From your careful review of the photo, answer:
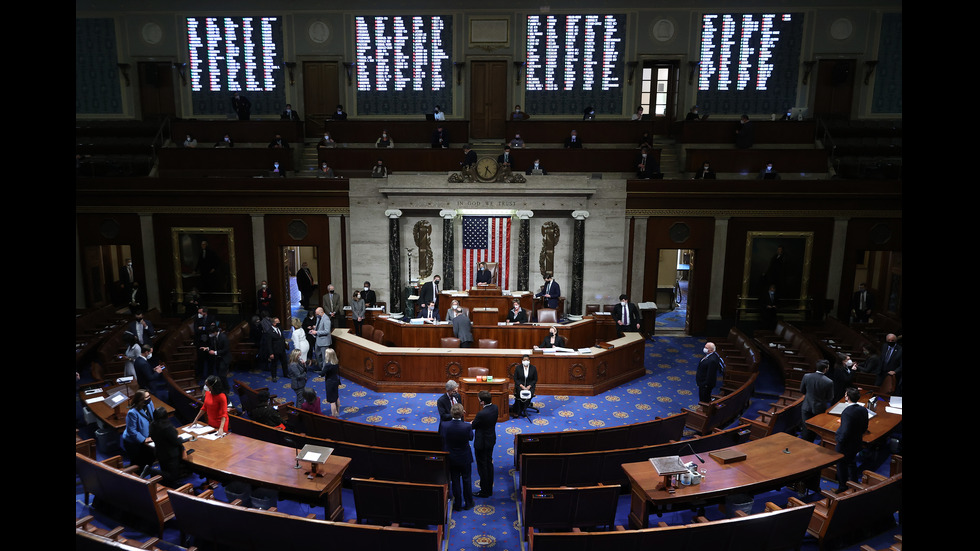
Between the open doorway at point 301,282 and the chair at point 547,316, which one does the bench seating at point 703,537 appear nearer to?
the chair at point 547,316

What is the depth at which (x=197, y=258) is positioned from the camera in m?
15.7

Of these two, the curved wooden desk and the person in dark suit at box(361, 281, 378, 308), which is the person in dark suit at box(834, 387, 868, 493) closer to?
the curved wooden desk

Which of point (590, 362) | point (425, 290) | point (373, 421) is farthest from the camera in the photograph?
point (425, 290)

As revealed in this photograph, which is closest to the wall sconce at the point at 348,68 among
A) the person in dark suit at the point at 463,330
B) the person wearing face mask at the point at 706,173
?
the person in dark suit at the point at 463,330

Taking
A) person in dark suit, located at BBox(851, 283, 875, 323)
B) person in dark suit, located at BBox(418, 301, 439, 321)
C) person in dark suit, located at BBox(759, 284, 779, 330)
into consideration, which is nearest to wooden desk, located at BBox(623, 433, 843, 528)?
person in dark suit, located at BBox(418, 301, 439, 321)

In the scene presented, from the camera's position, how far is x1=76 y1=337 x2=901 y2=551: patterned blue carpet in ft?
22.0

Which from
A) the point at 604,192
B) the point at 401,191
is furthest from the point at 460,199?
the point at 604,192

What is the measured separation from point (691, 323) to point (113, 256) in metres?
17.4

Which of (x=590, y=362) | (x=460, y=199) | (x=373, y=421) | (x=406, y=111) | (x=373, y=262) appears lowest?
(x=373, y=421)

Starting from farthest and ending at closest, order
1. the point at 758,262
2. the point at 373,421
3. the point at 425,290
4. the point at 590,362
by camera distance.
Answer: the point at 758,262 → the point at 425,290 → the point at 590,362 → the point at 373,421

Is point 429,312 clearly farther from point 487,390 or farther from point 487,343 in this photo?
point 487,390

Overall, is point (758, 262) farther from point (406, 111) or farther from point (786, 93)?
point (406, 111)

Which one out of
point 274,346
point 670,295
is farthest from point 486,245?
point 670,295

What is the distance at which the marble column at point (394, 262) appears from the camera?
15.5 meters
